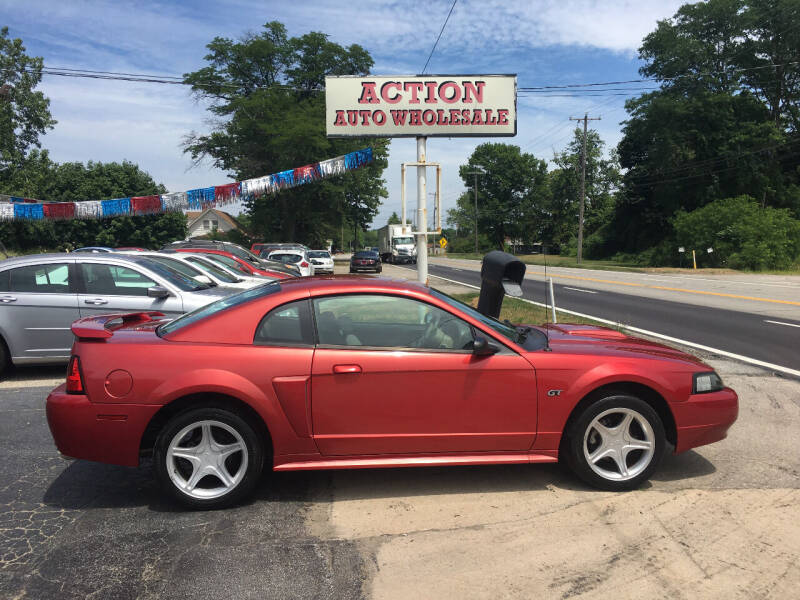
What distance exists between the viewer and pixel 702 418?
3.77 m

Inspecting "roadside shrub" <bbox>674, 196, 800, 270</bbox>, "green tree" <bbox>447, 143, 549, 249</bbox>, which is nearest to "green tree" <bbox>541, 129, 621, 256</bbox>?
"green tree" <bbox>447, 143, 549, 249</bbox>

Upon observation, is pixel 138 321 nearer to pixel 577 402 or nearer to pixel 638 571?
pixel 577 402

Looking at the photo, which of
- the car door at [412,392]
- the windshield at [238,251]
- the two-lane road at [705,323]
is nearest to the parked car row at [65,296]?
the car door at [412,392]

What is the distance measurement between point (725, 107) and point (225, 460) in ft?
173

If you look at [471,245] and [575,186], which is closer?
[575,186]

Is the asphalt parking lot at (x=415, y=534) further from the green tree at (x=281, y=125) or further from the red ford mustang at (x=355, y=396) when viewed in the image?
the green tree at (x=281, y=125)

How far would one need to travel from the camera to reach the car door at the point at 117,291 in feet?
22.6

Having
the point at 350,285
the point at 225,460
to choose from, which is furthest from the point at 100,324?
the point at 350,285

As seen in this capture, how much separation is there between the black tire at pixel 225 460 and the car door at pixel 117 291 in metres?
3.78

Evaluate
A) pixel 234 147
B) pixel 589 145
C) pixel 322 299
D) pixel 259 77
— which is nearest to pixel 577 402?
pixel 322 299

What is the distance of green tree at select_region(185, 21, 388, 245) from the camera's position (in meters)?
41.0

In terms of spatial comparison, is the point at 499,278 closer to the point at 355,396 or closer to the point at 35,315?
the point at 355,396

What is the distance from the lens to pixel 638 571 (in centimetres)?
285

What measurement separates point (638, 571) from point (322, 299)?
235cm
